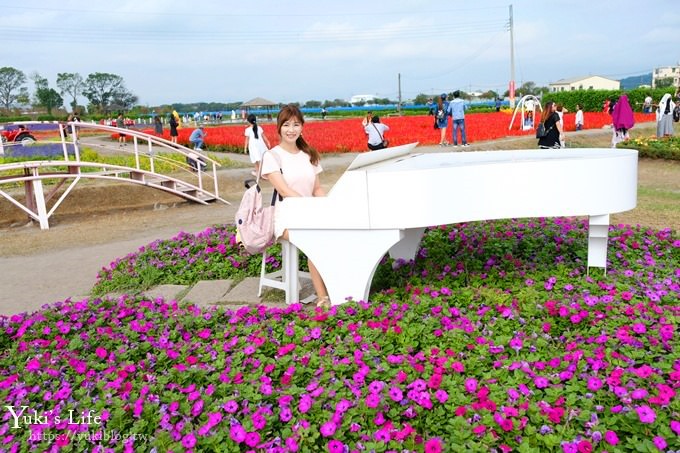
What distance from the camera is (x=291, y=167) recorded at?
178 inches

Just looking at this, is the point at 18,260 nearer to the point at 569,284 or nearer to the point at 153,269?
the point at 153,269

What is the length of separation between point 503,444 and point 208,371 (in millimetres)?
1582

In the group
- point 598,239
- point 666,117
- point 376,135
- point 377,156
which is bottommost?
point 598,239

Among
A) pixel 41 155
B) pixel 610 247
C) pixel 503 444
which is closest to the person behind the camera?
pixel 503 444

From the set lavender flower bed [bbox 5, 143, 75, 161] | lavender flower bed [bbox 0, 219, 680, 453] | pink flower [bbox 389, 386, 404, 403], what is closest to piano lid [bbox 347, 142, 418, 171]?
lavender flower bed [bbox 0, 219, 680, 453]

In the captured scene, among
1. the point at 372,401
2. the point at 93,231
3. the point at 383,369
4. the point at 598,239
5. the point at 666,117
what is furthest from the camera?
the point at 666,117

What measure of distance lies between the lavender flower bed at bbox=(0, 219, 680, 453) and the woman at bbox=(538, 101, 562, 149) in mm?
6063

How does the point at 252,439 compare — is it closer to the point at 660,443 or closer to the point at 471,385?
the point at 471,385

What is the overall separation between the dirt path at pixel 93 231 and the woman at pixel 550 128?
2.21 m

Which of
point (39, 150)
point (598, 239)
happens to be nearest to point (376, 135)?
point (39, 150)

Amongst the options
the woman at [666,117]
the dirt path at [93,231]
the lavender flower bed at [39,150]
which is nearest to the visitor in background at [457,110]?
the dirt path at [93,231]

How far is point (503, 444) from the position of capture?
2.48 meters

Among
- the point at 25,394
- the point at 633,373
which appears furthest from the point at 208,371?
the point at 633,373

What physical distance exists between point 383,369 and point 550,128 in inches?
A: 334
